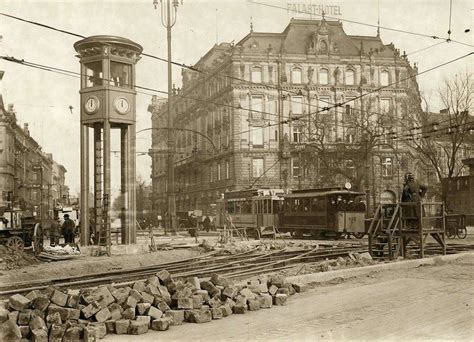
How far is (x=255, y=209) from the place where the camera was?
122ft

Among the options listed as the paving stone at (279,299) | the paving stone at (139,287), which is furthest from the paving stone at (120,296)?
the paving stone at (279,299)

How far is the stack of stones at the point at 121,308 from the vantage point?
23.6 feet

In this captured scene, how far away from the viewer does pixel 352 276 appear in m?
12.7

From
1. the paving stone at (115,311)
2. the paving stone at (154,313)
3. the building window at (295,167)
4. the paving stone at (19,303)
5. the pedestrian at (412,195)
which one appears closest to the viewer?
the paving stone at (19,303)

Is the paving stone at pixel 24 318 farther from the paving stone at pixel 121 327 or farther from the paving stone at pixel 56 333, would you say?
the paving stone at pixel 121 327

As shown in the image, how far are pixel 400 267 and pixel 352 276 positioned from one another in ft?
6.42

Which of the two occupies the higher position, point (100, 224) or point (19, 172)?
point (19, 172)

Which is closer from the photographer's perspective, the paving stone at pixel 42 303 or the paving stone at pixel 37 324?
the paving stone at pixel 37 324

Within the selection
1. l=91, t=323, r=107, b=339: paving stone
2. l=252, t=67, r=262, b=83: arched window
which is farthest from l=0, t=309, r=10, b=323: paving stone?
l=252, t=67, r=262, b=83: arched window

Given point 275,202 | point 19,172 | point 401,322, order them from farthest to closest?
point 19,172
point 275,202
point 401,322

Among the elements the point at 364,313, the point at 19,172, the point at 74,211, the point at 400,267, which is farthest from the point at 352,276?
the point at 19,172

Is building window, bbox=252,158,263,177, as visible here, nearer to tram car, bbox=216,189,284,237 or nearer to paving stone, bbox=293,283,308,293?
tram car, bbox=216,189,284,237

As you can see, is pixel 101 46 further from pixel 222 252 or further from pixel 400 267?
pixel 400 267

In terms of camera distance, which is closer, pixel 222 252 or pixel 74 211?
pixel 222 252
